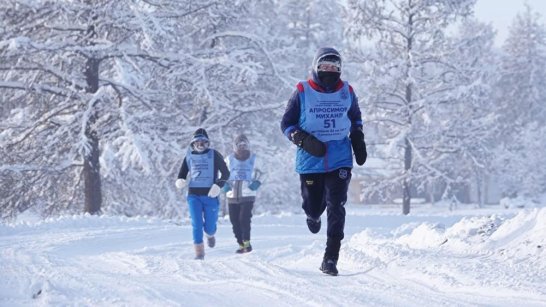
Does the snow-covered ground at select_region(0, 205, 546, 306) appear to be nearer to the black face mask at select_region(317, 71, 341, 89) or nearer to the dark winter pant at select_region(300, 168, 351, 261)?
the dark winter pant at select_region(300, 168, 351, 261)

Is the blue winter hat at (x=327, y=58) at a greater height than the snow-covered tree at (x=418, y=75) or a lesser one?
lesser

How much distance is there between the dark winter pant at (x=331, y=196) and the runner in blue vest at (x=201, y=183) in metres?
3.94

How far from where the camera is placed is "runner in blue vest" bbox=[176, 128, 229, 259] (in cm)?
998

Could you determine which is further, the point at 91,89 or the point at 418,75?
the point at 418,75

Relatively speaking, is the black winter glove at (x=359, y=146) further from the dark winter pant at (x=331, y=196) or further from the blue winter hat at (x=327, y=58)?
the blue winter hat at (x=327, y=58)

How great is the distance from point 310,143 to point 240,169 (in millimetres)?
5426

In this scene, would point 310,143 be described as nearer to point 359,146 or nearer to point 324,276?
point 359,146

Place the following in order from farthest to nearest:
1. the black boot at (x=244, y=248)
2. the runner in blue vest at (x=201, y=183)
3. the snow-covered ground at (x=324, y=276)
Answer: the black boot at (x=244, y=248) < the runner in blue vest at (x=201, y=183) < the snow-covered ground at (x=324, y=276)

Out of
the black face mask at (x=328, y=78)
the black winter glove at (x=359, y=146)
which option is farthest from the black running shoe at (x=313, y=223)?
the black face mask at (x=328, y=78)

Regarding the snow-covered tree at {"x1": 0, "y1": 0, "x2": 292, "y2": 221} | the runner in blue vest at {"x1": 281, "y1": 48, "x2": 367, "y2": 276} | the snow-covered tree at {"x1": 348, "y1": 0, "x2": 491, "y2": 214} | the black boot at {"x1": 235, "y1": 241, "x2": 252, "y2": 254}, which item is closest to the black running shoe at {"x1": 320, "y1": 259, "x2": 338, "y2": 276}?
the runner in blue vest at {"x1": 281, "y1": 48, "x2": 367, "y2": 276}

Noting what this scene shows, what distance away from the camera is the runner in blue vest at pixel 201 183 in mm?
9984

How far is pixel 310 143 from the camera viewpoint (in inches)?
228

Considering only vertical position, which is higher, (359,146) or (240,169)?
(359,146)

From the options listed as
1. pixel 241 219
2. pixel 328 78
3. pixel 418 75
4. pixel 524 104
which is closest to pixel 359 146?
pixel 328 78
